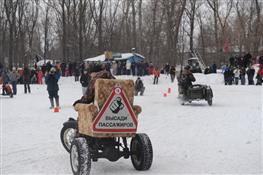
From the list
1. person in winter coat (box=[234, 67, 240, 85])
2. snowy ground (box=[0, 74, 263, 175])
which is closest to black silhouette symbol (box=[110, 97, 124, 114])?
snowy ground (box=[0, 74, 263, 175])

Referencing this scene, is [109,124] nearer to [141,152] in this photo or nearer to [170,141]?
[141,152]

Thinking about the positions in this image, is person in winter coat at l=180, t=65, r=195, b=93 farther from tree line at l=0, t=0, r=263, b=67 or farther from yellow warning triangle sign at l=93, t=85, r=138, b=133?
tree line at l=0, t=0, r=263, b=67

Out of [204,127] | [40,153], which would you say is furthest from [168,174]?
[204,127]

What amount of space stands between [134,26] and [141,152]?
48230mm

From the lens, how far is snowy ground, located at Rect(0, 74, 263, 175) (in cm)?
841

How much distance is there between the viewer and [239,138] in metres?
11.5

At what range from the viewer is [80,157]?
739cm

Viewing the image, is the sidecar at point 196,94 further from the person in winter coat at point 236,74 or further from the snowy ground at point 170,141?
the person in winter coat at point 236,74

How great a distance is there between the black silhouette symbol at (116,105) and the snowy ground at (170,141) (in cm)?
102

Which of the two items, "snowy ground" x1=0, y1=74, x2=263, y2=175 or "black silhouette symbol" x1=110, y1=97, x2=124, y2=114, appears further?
"snowy ground" x1=0, y1=74, x2=263, y2=175

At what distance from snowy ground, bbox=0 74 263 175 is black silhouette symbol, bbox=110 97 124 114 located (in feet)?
3.34

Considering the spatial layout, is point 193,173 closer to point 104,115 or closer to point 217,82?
point 104,115

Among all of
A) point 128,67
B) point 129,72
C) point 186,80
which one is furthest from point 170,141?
point 129,72

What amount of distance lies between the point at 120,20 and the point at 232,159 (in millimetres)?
58755
